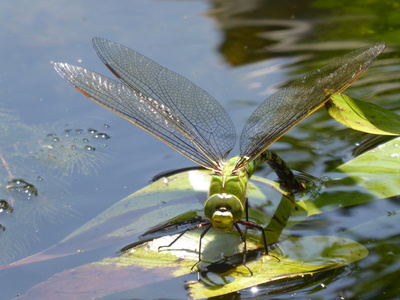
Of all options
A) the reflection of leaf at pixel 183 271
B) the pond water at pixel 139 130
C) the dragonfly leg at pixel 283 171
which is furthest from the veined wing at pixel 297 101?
the reflection of leaf at pixel 183 271

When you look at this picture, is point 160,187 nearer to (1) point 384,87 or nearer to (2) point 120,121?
(2) point 120,121

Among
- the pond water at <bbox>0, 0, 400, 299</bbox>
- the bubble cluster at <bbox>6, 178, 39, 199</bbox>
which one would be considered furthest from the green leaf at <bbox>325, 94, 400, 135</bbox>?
the bubble cluster at <bbox>6, 178, 39, 199</bbox>

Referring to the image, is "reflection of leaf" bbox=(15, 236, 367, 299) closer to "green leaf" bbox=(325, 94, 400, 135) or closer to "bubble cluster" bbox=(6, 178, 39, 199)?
"green leaf" bbox=(325, 94, 400, 135)

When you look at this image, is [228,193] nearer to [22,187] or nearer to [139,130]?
[139,130]

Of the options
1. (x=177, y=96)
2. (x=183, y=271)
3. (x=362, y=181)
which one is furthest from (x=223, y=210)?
(x=177, y=96)

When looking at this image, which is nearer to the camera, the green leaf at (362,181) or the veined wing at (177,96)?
the green leaf at (362,181)

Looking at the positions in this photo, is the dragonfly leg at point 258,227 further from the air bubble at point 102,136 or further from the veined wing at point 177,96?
the air bubble at point 102,136

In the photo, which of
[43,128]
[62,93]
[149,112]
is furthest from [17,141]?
[149,112]
